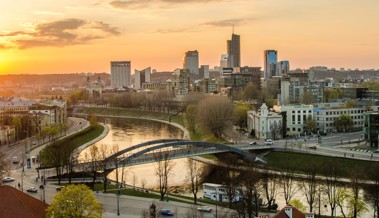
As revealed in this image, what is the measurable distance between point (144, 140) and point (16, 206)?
42242 millimetres

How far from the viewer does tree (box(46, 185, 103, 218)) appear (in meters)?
21.6

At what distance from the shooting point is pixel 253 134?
2371 inches

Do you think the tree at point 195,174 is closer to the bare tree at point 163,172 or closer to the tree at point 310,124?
the bare tree at point 163,172

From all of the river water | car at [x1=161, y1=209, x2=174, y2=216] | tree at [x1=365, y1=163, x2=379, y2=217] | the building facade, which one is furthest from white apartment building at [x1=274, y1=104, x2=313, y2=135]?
car at [x1=161, y1=209, x2=174, y2=216]

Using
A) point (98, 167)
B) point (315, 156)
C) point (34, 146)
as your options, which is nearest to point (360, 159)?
point (315, 156)

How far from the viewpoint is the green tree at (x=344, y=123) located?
60.4 metres

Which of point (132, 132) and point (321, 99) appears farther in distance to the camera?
point (321, 99)

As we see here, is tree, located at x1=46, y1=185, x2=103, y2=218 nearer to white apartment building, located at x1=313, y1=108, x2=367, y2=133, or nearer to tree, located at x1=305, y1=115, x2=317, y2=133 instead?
tree, located at x1=305, y1=115, x2=317, y2=133

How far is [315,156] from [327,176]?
6.80 meters

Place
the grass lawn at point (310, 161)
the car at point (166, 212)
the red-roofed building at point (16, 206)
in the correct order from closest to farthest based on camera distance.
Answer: the red-roofed building at point (16, 206)
the car at point (166, 212)
the grass lawn at point (310, 161)

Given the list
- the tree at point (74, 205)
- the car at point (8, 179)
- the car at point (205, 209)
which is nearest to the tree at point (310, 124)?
the car at point (205, 209)

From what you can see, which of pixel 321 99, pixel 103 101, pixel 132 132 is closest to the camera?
pixel 132 132

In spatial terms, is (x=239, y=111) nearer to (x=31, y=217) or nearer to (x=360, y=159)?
(x=360, y=159)

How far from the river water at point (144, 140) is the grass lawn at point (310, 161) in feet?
20.2
